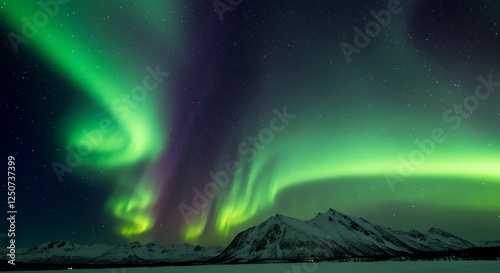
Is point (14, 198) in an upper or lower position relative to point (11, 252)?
upper

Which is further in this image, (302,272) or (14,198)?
(302,272)

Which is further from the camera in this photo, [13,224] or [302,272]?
[302,272]

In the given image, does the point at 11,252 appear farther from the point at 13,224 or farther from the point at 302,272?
the point at 302,272

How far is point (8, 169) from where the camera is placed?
1484 inches

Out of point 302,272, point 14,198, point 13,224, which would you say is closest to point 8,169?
point 14,198

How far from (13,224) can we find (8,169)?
16.9 ft

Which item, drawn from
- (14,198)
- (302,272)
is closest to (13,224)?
(14,198)

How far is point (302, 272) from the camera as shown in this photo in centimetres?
18612

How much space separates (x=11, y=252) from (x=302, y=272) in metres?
162

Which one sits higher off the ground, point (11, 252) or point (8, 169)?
point (8, 169)

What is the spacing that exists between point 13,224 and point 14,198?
8.25 ft

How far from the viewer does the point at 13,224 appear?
125 feet

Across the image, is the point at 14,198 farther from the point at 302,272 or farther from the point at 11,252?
the point at 302,272

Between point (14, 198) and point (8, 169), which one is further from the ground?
point (8, 169)
